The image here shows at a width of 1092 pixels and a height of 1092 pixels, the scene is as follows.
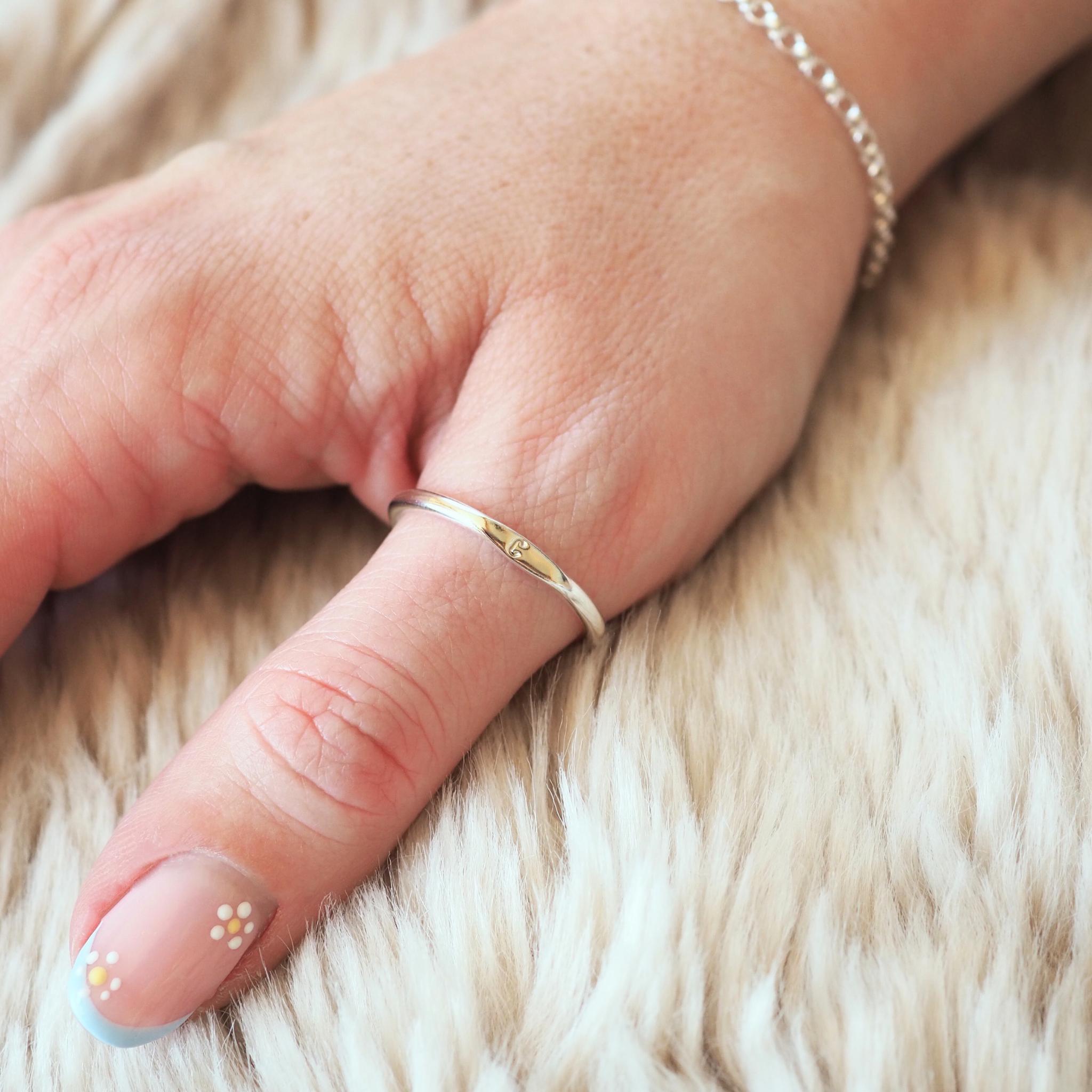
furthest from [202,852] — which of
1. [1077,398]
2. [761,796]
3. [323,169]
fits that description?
[1077,398]

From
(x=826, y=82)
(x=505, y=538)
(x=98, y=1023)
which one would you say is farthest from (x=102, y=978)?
(x=826, y=82)

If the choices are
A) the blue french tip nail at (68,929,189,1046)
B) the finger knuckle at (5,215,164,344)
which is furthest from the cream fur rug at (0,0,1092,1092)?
the finger knuckle at (5,215,164,344)

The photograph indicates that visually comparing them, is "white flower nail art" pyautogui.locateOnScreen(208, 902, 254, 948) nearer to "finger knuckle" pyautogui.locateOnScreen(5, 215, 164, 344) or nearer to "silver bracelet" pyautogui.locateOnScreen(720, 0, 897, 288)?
"finger knuckle" pyautogui.locateOnScreen(5, 215, 164, 344)

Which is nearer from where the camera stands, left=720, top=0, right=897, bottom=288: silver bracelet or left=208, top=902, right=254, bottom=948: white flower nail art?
left=208, top=902, right=254, bottom=948: white flower nail art

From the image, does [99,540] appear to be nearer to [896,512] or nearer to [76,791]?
[76,791]

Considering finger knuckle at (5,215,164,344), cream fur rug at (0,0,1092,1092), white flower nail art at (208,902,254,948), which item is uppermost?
finger knuckle at (5,215,164,344)

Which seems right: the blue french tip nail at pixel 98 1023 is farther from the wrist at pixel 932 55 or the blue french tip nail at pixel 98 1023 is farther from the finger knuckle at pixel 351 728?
the wrist at pixel 932 55

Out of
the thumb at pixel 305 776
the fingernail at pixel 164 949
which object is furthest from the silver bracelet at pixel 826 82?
the fingernail at pixel 164 949
